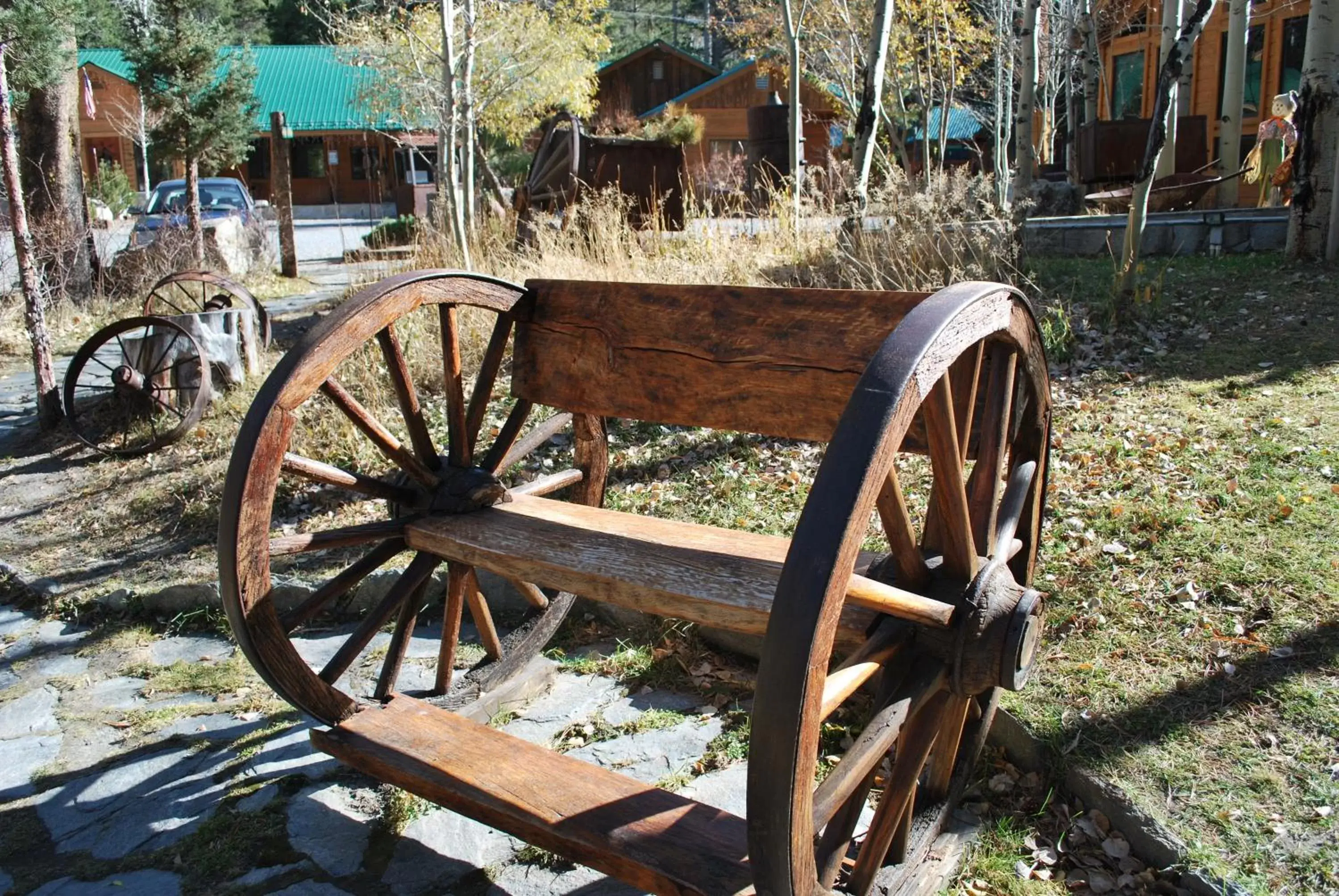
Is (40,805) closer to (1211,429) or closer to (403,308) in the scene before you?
(403,308)

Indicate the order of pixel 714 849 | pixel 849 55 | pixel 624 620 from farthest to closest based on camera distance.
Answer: pixel 849 55
pixel 624 620
pixel 714 849

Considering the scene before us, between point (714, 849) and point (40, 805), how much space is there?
206cm

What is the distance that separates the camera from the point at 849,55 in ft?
63.1

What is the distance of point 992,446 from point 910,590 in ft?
1.22

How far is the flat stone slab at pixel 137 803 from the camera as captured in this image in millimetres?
2721

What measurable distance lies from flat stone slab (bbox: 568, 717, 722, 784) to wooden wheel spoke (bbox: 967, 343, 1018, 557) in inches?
45.6

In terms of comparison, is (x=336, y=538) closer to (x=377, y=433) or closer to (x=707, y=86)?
(x=377, y=433)

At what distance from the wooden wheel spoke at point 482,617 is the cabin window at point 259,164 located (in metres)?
38.1

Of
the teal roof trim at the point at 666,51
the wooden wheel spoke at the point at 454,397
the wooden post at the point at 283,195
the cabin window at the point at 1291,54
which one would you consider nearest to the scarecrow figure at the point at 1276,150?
the cabin window at the point at 1291,54

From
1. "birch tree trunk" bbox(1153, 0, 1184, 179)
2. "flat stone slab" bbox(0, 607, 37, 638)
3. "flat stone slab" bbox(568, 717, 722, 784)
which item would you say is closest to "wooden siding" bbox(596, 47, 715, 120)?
"birch tree trunk" bbox(1153, 0, 1184, 179)

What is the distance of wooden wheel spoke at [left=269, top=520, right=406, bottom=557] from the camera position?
8.47 ft

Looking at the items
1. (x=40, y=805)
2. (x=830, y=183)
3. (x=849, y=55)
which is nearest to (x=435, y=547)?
(x=40, y=805)

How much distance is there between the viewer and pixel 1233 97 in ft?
41.7

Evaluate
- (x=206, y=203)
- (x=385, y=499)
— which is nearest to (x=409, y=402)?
(x=385, y=499)
